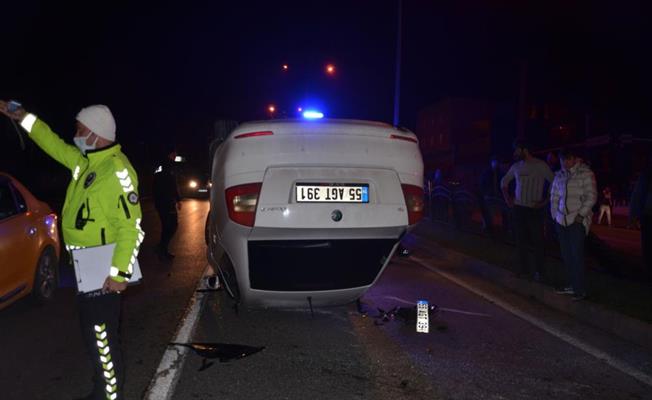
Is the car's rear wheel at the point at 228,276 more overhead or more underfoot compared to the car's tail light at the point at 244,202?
more underfoot

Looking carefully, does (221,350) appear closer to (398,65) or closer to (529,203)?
(529,203)

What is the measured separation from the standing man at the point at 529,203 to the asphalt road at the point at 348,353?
76cm

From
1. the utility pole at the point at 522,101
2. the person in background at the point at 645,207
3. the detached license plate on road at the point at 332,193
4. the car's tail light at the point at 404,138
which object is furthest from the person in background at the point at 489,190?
the utility pole at the point at 522,101

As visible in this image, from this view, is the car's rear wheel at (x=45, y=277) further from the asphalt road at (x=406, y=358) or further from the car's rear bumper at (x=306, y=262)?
the car's rear bumper at (x=306, y=262)

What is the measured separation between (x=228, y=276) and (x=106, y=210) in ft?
7.00

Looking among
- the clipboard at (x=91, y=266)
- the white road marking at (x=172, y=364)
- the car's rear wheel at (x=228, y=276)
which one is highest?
the clipboard at (x=91, y=266)

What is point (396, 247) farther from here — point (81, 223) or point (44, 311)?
point (44, 311)

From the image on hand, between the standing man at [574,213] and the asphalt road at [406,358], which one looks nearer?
the asphalt road at [406,358]

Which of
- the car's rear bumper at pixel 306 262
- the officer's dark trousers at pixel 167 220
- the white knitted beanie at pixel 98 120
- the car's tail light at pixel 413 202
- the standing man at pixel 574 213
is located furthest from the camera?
the officer's dark trousers at pixel 167 220

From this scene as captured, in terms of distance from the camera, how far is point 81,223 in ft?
9.94

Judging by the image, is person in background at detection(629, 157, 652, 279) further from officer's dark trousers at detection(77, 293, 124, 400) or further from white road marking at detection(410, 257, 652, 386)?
officer's dark trousers at detection(77, 293, 124, 400)

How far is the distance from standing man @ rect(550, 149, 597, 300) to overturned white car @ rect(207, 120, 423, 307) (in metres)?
2.55

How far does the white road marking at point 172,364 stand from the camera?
12.5 ft

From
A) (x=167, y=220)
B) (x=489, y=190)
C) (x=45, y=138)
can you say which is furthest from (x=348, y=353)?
(x=489, y=190)
